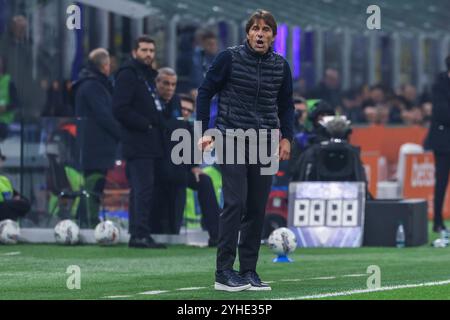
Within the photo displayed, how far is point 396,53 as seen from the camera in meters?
37.2

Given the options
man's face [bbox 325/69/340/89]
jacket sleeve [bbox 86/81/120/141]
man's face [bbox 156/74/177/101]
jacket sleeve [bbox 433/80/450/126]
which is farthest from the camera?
man's face [bbox 325/69/340/89]

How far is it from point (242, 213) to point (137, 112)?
5.20 metres

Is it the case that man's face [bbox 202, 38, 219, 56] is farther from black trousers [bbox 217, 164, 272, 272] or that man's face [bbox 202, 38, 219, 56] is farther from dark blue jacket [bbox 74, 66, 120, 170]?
black trousers [bbox 217, 164, 272, 272]

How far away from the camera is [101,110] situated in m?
18.9

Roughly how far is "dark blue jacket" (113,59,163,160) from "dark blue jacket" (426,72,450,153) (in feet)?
14.0

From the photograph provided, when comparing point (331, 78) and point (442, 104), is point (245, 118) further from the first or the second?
Answer: point (331, 78)

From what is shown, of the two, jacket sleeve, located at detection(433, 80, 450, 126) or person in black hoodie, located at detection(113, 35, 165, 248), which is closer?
person in black hoodie, located at detection(113, 35, 165, 248)

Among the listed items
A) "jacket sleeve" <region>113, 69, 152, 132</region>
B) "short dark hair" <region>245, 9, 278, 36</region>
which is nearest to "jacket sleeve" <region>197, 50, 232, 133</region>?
"short dark hair" <region>245, 9, 278, 36</region>

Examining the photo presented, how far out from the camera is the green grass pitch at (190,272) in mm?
12211

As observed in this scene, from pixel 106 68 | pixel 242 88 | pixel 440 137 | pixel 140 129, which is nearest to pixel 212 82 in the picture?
pixel 242 88

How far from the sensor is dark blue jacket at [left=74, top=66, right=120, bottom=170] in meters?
18.6
